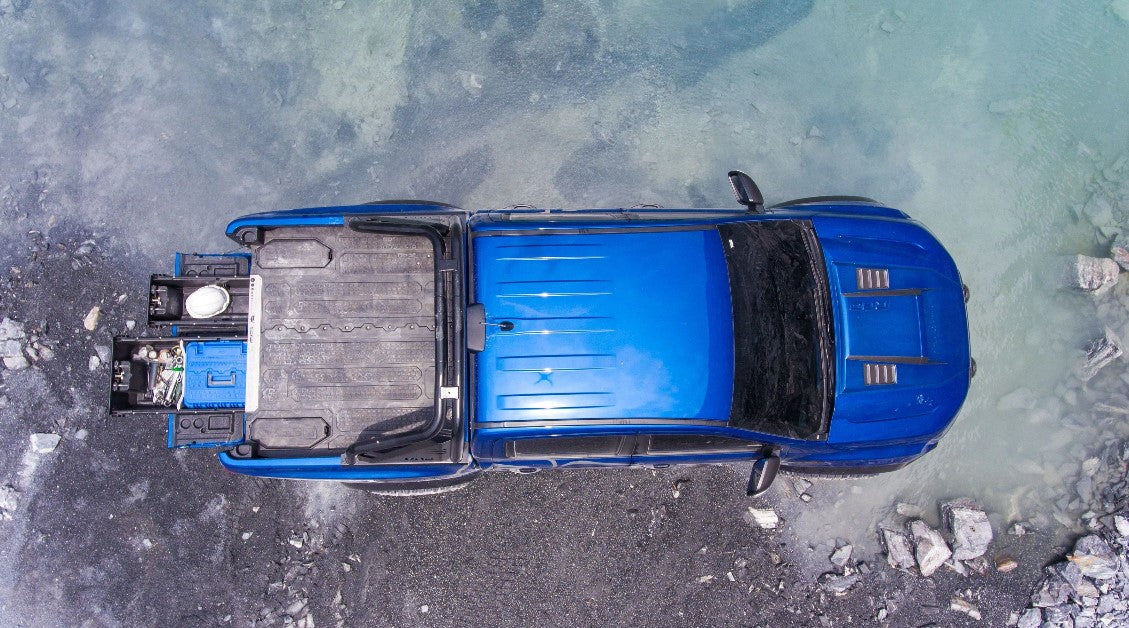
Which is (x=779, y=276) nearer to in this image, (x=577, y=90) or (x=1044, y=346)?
(x=577, y=90)

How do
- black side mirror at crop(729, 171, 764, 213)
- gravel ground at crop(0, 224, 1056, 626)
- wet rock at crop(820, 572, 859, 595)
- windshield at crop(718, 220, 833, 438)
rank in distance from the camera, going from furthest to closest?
wet rock at crop(820, 572, 859, 595)
gravel ground at crop(0, 224, 1056, 626)
black side mirror at crop(729, 171, 764, 213)
windshield at crop(718, 220, 833, 438)

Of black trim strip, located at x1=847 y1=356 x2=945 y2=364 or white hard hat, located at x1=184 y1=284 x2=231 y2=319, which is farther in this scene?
white hard hat, located at x1=184 y1=284 x2=231 y2=319

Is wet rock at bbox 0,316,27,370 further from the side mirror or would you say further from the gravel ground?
the side mirror

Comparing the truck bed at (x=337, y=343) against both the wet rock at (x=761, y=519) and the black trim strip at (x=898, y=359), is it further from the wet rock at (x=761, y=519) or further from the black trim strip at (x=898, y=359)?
the wet rock at (x=761, y=519)

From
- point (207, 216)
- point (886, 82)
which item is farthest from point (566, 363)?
point (886, 82)

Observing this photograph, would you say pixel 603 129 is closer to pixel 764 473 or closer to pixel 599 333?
pixel 599 333

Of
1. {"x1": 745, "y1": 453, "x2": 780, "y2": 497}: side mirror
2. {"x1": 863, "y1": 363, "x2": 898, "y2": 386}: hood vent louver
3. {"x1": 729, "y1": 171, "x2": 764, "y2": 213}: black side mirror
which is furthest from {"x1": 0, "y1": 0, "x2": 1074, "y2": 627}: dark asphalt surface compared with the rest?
{"x1": 863, "y1": 363, "x2": 898, "y2": 386}: hood vent louver
